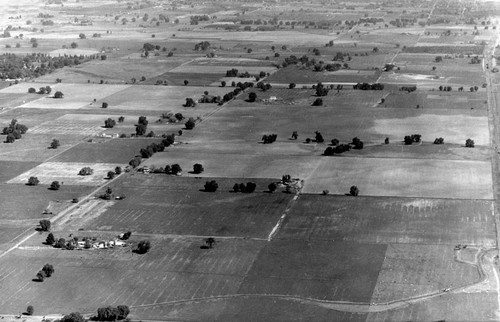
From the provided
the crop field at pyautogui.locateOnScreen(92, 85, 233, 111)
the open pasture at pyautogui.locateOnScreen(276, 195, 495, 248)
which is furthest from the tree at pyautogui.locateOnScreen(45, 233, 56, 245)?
the crop field at pyautogui.locateOnScreen(92, 85, 233, 111)

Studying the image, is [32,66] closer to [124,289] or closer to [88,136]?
[88,136]

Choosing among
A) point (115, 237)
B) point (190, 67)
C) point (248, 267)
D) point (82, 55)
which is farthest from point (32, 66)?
point (248, 267)

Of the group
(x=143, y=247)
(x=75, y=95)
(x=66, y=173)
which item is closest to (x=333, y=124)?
(x=66, y=173)

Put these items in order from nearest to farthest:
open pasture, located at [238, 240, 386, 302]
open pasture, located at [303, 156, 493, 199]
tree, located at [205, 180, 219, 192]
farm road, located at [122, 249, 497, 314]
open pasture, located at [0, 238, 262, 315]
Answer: farm road, located at [122, 249, 497, 314] → open pasture, located at [0, 238, 262, 315] → open pasture, located at [238, 240, 386, 302] → open pasture, located at [303, 156, 493, 199] → tree, located at [205, 180, 219, 192]

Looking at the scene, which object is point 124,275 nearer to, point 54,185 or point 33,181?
point 54,185

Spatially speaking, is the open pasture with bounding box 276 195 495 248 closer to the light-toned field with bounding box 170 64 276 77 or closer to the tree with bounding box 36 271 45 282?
the tree with bounding box 36 271 45 282

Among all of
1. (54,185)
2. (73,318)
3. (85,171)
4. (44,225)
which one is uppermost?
(73,318)
